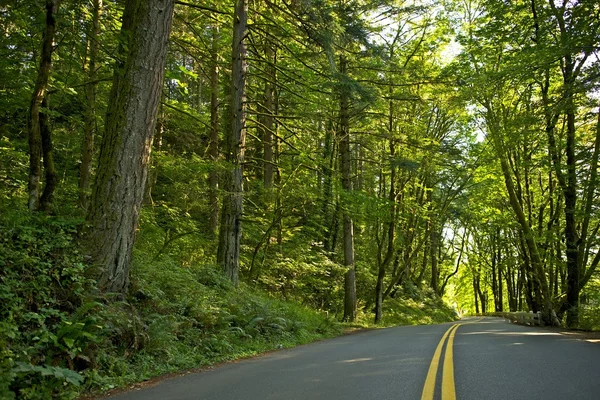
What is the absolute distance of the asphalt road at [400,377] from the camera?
5242 mm

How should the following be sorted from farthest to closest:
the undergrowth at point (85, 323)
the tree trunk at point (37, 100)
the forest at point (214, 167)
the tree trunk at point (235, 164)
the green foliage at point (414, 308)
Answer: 1. the green foliage at point (414, 308)
2. the tree trunk at point (235, 164)
3. the tree trunk at point (37, 100)
4. the forest at point (214, 167)
5. the undergrowth at point (85, 323)

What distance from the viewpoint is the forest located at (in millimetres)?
6422

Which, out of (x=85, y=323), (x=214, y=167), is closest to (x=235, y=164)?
(x=214, y=167)

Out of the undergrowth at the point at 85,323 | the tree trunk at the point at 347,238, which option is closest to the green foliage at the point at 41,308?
the undergrowth at the point at 85,323

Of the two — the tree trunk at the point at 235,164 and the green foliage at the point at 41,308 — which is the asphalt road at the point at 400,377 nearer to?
the green foliage at the point at 41,308

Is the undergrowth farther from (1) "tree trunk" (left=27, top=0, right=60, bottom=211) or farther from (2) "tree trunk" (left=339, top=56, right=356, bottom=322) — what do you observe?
(2) "tree trunk" (left=339, top=56, right=356, bottom=322)

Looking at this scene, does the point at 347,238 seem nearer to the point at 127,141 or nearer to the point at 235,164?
the point at 235,164

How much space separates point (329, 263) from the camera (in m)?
17.7

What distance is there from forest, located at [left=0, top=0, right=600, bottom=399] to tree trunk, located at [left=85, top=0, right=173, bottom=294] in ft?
0.11

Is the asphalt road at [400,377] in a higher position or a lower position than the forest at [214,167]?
lower

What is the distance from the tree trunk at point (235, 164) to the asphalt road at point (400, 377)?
4.20 m

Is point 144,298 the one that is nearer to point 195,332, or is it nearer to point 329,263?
point 195,332

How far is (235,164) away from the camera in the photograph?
12625mm

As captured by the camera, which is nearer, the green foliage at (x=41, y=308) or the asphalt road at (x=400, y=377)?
the green foliage at (x=41, y=308)
